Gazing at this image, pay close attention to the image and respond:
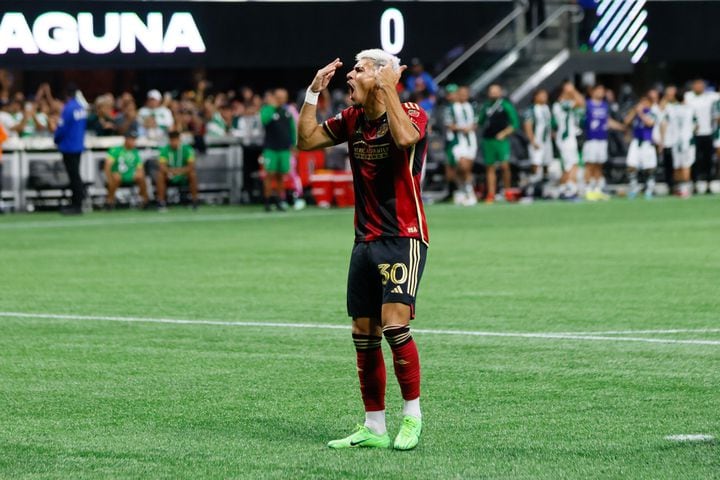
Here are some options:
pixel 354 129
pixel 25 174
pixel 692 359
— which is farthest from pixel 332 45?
pixel 354 129

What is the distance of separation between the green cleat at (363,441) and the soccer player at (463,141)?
68.5 ft

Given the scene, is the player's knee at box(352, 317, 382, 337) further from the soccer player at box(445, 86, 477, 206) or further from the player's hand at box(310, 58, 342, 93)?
the soccer player at box(445, 86, 477, 206)

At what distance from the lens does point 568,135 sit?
2983 cm

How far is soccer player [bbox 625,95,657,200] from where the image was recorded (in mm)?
30891

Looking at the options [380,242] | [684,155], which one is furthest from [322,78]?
[684,155]

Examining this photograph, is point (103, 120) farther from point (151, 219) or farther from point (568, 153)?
point (568, 153)

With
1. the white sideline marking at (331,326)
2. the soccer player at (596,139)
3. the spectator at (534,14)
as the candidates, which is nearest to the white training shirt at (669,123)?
the soccer player at (596,139)

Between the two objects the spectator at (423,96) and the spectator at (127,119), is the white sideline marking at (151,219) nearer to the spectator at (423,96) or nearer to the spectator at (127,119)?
the spectator at (127,119)

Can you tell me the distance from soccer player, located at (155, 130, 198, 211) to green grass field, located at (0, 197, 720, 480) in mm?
7201

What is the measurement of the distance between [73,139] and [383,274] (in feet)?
63.8

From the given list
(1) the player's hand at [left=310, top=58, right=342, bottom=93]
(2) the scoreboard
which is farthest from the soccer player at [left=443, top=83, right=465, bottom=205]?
(1) the player's hand at [left=310, top=58, right=342, bottom=93]

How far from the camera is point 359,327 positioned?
7730 mm

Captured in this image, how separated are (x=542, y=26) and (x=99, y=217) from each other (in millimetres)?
13076

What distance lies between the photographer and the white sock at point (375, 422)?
770cm
